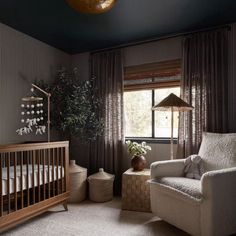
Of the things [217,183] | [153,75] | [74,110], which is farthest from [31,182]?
[153,75]

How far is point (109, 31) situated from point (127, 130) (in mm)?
1447

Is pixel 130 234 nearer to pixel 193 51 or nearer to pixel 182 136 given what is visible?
pixel 182 136

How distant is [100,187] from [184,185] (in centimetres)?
131

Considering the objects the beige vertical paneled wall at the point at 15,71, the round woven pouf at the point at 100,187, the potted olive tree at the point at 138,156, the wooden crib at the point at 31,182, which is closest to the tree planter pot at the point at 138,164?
the potted olive tree at the point at 138,156

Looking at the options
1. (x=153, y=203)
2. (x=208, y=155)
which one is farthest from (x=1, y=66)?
(x=208, y=155)

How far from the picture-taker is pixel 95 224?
7.54 feet

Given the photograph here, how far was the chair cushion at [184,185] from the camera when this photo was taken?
6.30 feet

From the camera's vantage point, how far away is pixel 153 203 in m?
2.38

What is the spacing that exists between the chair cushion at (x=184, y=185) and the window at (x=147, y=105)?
1043 millimetres

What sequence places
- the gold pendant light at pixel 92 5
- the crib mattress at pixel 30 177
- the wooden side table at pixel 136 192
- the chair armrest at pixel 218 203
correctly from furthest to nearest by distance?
the wooden side table at pixel 136 192, the crib mattress at pixel 30 177, the gold pendant light at pixel 92 5, the chair armrest at pixel 218 203

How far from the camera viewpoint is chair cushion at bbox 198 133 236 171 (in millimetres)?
2293

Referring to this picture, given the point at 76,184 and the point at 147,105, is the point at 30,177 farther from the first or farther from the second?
the point at 147,105

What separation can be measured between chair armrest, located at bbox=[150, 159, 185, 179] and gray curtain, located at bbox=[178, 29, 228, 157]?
0.49m

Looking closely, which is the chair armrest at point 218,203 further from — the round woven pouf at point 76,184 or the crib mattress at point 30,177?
the round woven pouf at point 76,184
